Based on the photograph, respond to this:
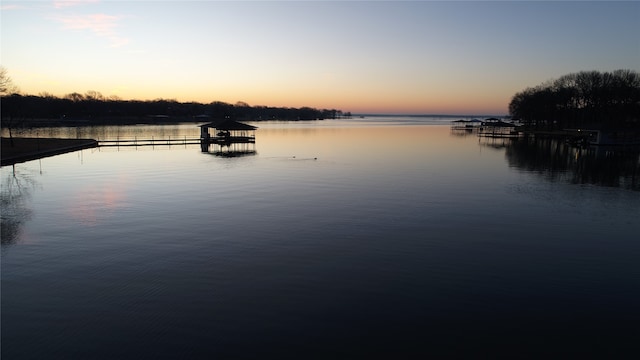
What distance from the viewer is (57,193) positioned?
1094 inches

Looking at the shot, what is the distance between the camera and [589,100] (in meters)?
107

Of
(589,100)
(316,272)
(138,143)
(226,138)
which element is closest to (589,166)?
(316,272)

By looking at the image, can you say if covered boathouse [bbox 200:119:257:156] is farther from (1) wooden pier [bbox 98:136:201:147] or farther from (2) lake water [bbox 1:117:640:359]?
(2) lake water [bbox 1:117:640:359]

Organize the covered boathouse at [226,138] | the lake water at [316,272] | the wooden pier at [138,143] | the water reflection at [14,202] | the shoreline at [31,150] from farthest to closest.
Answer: the covered boathouse at [226,138]
the wooden pier at [138,143]
the shoreline at [31,150]
the water reflection at [14,202]
the lake water at [316,272]

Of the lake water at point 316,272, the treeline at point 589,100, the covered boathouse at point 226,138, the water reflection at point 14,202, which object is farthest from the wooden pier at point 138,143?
the treeline at point 589,100

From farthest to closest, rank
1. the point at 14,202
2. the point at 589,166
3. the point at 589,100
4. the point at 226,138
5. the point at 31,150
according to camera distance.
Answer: the point at 589,100, the point at 226,138, the point at 31,150, the point at 589,166, the point at 14,202

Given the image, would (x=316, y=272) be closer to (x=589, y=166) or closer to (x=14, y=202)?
(x=14, y=202)

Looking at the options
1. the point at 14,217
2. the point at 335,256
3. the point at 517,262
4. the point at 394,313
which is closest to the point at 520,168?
the point at 517,262

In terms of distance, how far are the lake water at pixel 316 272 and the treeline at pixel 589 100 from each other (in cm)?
8562

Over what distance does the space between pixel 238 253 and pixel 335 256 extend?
3941 millimetres

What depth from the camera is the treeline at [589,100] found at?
9681 cm

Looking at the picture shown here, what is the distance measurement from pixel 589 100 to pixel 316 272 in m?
119

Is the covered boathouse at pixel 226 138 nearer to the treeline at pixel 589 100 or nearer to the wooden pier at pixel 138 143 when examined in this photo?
the wooden pier at pixel 138 143

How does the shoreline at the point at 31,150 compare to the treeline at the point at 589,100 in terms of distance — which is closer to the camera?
the shoreline at the point at 31,150
